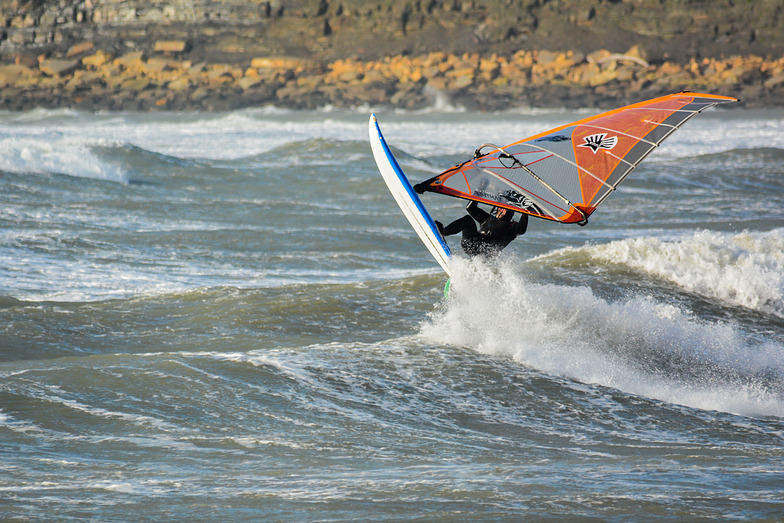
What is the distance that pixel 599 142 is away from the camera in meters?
6.79

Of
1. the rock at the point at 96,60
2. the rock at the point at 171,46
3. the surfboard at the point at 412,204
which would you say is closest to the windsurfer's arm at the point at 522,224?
the surfboard at the point at 412,204

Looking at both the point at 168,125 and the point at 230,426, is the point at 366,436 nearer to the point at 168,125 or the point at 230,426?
the point at 230,426

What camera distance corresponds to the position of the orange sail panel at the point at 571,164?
6266mm

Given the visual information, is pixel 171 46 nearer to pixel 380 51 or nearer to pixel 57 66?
pixel 57 66

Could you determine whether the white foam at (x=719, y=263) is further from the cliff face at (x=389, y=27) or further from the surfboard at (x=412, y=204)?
the cliff face at (x=389, y=27)

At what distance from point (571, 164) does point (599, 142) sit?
0.35m

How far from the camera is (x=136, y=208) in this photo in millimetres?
14273

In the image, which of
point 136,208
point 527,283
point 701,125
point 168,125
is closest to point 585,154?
point 527,283

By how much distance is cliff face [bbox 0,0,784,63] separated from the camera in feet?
206

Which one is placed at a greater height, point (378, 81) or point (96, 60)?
point (96, 60)

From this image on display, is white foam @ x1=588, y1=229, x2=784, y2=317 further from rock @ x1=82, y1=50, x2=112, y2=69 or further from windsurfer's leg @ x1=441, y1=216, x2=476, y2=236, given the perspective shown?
rock @ x1=82, y1=50, x2=112, y2=69

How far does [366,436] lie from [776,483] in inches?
91.8

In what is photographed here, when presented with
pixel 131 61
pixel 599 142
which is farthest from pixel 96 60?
pixel 599 142

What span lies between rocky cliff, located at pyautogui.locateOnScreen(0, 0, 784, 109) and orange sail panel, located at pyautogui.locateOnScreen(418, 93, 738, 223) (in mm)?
50403
